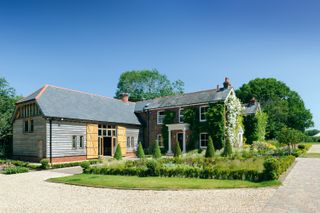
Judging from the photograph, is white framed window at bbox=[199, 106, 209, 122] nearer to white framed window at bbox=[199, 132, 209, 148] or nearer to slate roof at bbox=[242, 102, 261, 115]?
white framed window at bbox=[199, 132, 209, 148]

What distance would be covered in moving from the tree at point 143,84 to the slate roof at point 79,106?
30.9 meters

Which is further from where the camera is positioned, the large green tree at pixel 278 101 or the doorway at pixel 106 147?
the large green tree at pixel 278 101

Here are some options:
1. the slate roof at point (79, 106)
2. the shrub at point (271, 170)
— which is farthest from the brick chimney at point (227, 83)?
the shrub at point (271, 170)

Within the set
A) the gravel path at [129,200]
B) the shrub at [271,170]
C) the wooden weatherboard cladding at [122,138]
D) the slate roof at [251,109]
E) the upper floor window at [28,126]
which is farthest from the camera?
the slate roof at [251,109]

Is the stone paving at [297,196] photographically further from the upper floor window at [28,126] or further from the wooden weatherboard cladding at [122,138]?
the upper floor window at [28,126]

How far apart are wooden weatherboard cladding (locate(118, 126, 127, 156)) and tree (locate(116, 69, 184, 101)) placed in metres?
34.0

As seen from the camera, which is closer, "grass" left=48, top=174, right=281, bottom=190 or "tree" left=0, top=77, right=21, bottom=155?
"grass" left=48, top=174, right=281, bottom=190

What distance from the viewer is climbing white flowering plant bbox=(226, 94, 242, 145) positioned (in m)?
28.8

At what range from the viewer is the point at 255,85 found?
2466 inches

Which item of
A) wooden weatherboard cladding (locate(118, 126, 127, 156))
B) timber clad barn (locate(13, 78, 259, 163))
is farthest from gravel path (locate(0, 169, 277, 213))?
wooden weatherboard cladding (locate(118, 126, 127, 156))

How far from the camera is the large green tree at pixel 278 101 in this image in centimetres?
5616

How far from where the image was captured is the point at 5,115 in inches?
1331

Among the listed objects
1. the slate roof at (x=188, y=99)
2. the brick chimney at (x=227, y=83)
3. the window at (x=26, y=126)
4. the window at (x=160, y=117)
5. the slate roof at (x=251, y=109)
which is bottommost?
the window at (x=26, y=126)

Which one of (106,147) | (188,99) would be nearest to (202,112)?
(188,99)
